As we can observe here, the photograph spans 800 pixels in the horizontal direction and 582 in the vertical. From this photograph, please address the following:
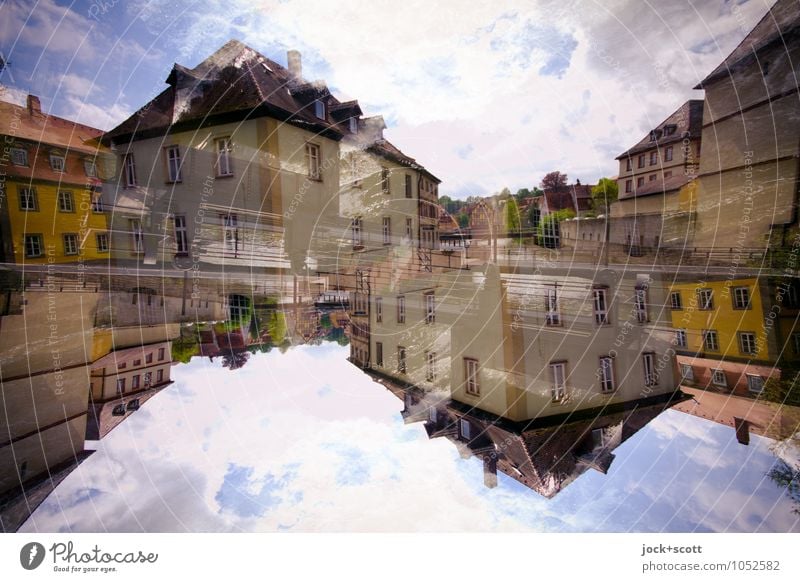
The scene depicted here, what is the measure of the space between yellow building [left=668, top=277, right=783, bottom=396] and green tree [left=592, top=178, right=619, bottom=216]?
0.37m

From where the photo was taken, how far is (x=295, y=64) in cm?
165

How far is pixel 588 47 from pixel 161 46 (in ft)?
4.71

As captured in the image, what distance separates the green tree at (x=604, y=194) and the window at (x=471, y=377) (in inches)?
25.9

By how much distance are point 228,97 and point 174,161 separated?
0.90 feet

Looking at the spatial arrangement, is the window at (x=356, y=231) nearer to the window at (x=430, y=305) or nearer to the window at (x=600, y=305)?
the window at (x=430, y=305)

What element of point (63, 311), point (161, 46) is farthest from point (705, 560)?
point (161, 46)

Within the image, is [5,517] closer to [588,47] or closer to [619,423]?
[619,423]

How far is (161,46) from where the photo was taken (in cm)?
167

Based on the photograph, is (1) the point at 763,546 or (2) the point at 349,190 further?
(1) the point at 763,546

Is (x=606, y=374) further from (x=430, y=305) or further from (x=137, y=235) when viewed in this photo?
(x=137, y=235)

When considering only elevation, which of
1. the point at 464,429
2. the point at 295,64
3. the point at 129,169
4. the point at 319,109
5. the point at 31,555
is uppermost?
the point at 295,64

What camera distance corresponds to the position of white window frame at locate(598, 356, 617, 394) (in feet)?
5.64

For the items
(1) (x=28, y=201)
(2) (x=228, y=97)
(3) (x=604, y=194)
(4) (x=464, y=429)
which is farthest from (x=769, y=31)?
(1) (x=28, y=201)

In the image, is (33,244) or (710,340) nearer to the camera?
(33,244)
